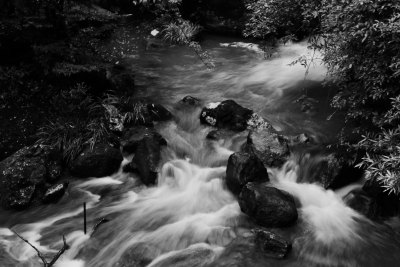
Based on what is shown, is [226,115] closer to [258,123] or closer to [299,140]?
[258,123]

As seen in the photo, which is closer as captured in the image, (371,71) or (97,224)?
(371,71)

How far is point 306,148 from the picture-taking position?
326 inches

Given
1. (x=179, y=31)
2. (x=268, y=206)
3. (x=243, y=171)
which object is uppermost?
(x=179, y=31)

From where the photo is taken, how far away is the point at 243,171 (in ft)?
23.8

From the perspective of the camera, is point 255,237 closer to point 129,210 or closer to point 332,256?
point 332,256

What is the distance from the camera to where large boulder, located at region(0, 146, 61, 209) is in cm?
723

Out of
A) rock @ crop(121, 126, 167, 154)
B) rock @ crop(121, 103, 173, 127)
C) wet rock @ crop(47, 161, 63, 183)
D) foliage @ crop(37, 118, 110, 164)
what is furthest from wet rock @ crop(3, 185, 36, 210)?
rock @ crop(121, 103, 173, 127)

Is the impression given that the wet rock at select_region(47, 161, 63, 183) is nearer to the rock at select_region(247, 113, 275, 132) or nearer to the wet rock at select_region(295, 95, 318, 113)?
the rock at select_region(247, 113, 275, 132)

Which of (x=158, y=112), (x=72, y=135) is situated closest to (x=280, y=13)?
(x=158, y=112)

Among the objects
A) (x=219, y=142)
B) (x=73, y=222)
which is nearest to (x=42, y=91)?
(x=73, y=222)

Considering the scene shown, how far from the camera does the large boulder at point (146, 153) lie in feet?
25.7

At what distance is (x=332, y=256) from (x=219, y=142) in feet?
12.6

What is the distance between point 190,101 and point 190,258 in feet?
17.8

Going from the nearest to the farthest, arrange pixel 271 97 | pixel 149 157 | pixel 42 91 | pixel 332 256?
pixel 332 256, pixel 149 157, pixel 42 91, pixel 271 97
